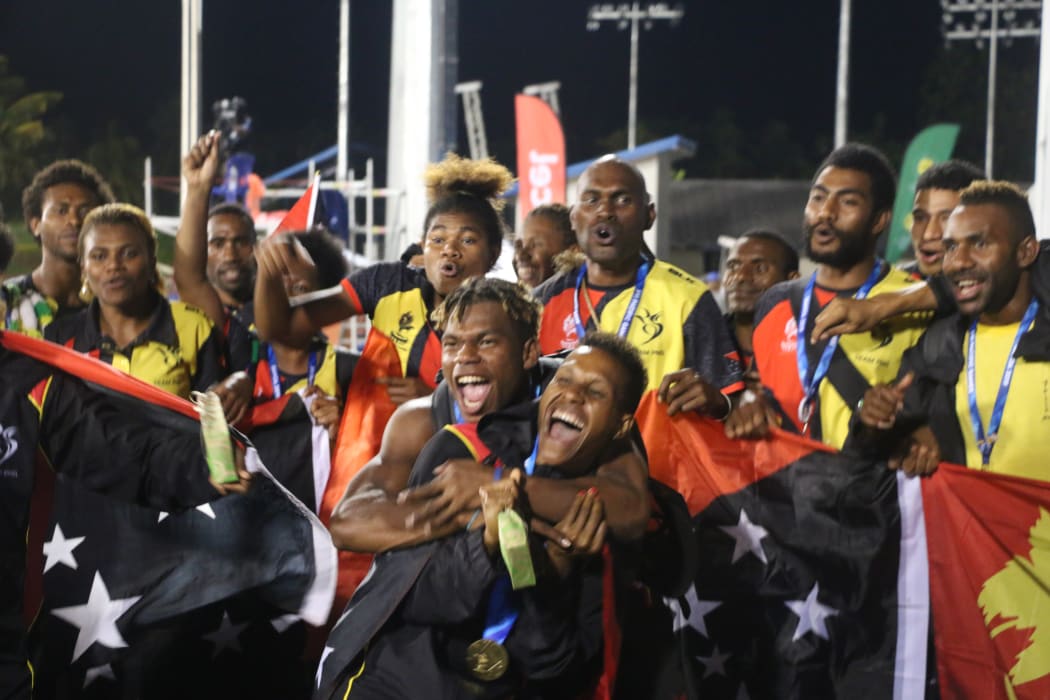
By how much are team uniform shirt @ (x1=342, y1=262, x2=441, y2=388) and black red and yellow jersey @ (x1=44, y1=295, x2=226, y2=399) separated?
66 cm

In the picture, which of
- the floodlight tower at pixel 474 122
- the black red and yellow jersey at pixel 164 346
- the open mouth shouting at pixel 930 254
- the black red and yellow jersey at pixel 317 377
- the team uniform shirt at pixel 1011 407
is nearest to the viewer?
the team uniform shirt at pixel 1011 407

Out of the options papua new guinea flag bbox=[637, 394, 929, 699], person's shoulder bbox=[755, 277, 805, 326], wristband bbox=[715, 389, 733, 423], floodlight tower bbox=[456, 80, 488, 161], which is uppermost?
floodlight tower bbox=[456, 80, 488, 161]

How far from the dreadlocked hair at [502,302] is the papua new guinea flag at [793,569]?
3.32 ft

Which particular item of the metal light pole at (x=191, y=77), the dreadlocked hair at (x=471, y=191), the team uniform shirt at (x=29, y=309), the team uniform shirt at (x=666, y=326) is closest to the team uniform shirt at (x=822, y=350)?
the team uniform shirt at (x=666, y=326)

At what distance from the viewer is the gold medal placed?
Answer: 378 centimetres

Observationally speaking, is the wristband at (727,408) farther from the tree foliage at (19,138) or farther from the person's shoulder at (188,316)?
the tree foliage at (19,138)

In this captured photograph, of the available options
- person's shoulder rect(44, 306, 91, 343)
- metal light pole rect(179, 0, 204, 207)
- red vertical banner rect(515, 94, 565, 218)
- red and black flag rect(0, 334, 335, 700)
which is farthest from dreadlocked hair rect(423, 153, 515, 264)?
metal light pole rect(179, 0, 204, 207)

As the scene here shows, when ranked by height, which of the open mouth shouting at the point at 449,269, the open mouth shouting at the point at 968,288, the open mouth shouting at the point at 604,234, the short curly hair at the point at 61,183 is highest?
the short curly hair at the point at 61,183

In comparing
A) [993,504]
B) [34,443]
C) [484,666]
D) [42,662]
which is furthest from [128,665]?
[993,504]

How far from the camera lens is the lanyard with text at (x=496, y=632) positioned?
3.78 m

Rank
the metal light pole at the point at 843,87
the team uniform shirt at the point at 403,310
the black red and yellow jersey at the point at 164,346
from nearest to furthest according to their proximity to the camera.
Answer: the black red and yellow jersey at the point at 164,346 → the team uniform shirt at the point at 403,310 → the metal light pole at the point at 843,87

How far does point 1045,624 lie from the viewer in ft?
15.8

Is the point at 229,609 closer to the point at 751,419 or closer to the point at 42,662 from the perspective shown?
the point at 42,662

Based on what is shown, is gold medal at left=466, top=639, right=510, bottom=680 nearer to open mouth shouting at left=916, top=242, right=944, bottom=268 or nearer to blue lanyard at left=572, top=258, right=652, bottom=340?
blue lanyard at left=572, top=258, right=652, bottom=340
